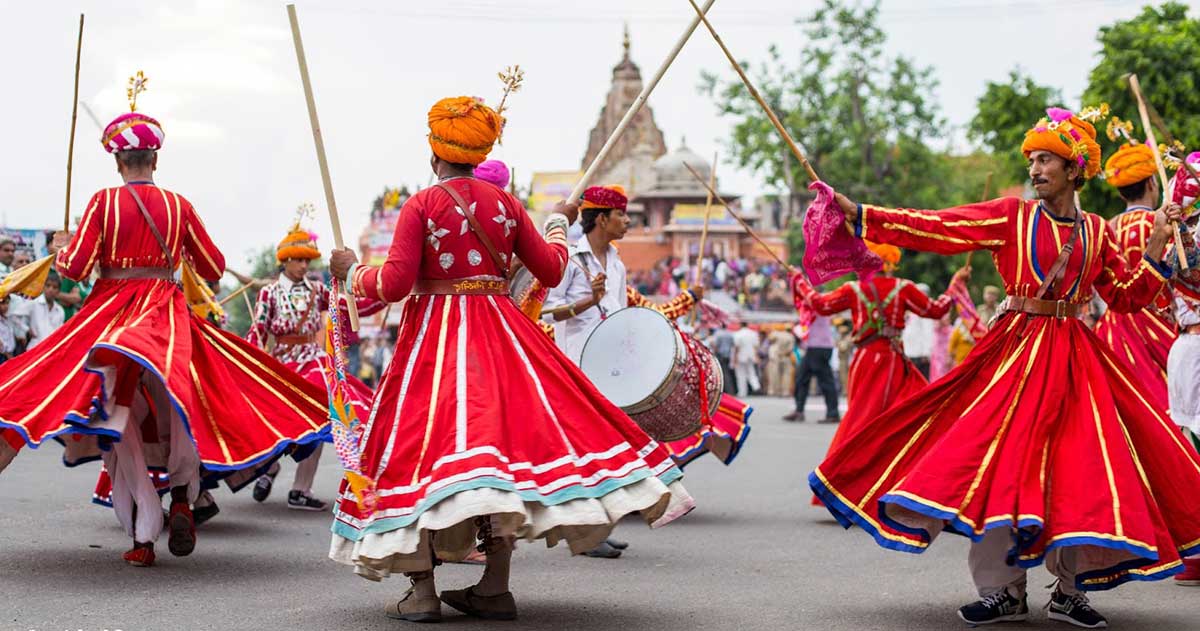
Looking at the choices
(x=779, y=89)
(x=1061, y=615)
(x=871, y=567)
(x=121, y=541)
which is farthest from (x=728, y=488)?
(x=779, y=89)

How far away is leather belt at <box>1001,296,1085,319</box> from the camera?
22.6ft

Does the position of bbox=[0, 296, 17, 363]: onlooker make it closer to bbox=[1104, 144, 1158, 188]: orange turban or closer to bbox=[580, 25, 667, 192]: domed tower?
bbox=[1104, 144, 1158, 188]: orange turban

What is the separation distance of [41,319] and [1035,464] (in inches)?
462

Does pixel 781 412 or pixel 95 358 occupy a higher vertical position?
pixel 95 358

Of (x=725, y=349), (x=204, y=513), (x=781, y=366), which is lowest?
(x=781, y=366)

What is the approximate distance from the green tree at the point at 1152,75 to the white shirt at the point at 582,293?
17.2 metres

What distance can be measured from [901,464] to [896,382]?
449 cm

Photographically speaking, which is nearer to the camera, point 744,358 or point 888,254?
point 888,254

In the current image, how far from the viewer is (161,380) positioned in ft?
25.3

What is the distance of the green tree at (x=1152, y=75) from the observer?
1013 inches

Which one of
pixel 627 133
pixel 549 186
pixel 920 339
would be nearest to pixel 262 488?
pixel 920 339

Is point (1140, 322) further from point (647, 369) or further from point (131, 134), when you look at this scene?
point (131, 134)

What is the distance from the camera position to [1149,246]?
6934 mm

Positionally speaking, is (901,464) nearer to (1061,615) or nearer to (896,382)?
(1061,615)
